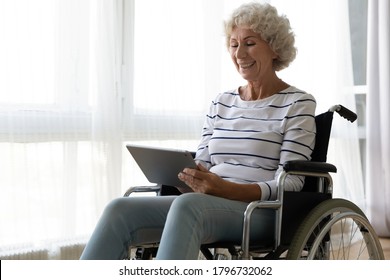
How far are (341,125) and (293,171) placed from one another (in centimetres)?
227

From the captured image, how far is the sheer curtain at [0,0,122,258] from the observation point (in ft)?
7.72

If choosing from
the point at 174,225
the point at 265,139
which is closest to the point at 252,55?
the point at 265,139

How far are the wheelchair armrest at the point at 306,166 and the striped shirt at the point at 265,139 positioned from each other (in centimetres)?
8

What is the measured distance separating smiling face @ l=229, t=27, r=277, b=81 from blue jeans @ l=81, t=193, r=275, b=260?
0.49 meters

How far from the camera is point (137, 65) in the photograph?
9.24 ft

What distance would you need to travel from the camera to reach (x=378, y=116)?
3742 mm

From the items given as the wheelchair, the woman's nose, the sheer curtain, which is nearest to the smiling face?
the woman's nose

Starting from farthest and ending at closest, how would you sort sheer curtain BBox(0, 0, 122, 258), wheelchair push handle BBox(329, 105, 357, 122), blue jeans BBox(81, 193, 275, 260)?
sheer curtain BBox(0, 0, 122, 258) < wheelchair push handle BBox(329, 105, 357, 122) < blue jeans BBox(81, 193, 275, 260)

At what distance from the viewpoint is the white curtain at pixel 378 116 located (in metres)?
3.65

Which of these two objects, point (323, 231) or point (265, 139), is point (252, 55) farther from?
point (323, 231)

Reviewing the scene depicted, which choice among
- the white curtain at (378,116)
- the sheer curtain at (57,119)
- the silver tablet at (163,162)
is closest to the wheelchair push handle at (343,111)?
the silver tablet at (163,162)

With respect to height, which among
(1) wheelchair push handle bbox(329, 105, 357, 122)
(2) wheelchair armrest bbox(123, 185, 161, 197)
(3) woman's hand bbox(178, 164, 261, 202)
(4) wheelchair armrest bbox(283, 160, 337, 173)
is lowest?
(2) wheelchair armrest bbox(123, 185, 161, 197)

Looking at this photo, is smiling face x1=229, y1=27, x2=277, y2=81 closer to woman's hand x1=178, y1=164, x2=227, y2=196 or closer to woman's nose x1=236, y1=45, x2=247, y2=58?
woman's nose x1=236, y1=45, x2=247, y2=58

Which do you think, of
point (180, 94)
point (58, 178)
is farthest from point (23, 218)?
point (180, 94)
